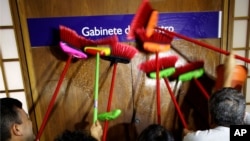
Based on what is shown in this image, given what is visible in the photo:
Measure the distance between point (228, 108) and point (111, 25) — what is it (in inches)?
30.9

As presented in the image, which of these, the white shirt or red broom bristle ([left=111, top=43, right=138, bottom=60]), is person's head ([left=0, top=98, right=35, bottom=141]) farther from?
the white shirt

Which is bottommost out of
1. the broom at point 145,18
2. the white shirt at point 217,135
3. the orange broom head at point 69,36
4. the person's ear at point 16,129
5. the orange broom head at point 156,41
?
the white shirt at point 217,135

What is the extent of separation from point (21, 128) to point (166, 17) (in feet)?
3.21

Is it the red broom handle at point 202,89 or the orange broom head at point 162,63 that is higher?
the orange broom head at point 162,63

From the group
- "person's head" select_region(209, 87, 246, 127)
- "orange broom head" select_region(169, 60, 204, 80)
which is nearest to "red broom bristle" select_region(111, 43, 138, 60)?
Answer: "orange broom head" select_region(169, 60, 204, 80)

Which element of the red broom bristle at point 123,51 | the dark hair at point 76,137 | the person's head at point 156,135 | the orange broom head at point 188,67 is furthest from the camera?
the orange broom head at point 188,67

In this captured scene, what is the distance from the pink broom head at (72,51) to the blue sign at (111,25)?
82 mm

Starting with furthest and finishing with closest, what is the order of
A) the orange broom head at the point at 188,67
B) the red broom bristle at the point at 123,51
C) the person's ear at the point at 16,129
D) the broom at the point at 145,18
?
the orange broom head at the point at 188,67 → the red broom bristle at the point at 123,51 → the broom at the point at 145,18 → the person's ear at the point at 16,129

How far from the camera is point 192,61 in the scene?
54.8 inches

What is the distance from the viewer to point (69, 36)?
1234 mm

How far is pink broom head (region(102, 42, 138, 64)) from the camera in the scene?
126cm

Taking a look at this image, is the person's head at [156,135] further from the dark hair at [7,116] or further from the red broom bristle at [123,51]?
the dark hair at [7,116]

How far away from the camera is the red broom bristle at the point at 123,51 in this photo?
1.26 metres

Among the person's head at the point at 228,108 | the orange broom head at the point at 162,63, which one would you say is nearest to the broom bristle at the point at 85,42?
the orange broom head at the point at 162,63
